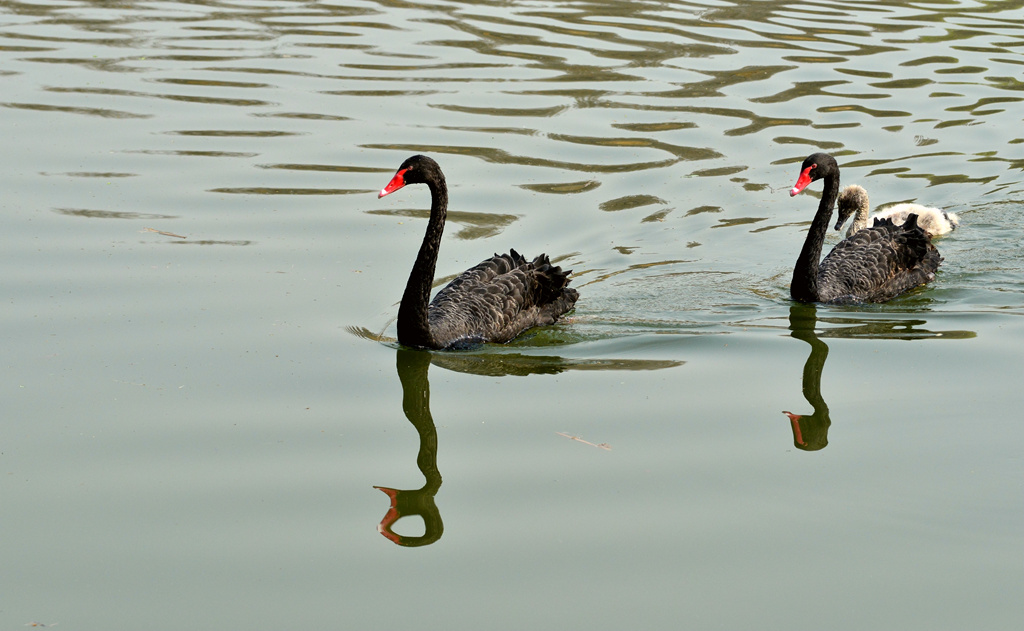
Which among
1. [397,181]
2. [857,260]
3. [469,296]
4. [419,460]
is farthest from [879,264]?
[419,460]

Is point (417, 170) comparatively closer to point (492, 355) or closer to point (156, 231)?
point (492, 355)

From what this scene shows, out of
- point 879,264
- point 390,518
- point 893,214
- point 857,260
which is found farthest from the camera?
point 893,214

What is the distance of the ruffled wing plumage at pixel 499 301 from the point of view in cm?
667

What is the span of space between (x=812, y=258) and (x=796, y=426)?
7.55 ft

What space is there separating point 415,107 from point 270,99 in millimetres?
1439

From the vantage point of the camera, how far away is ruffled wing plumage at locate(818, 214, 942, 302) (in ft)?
25.3

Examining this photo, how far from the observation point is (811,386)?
6.00 m

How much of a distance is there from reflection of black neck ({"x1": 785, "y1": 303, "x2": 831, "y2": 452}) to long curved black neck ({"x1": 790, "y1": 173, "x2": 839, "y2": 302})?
9cm

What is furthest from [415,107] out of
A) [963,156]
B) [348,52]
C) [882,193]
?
[963,156]

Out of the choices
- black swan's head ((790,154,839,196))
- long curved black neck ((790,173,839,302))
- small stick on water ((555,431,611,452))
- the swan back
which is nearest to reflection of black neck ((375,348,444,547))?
small stick on water ((555,431,611,452))

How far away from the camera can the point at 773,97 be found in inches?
480

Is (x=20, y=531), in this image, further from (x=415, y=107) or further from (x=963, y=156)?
(x=963, y=156)

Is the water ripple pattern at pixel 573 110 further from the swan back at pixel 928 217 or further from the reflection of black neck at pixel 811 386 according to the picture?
the reflection of black neck at pixel 811 386

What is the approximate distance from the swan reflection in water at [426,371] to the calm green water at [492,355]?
2 centimetres
